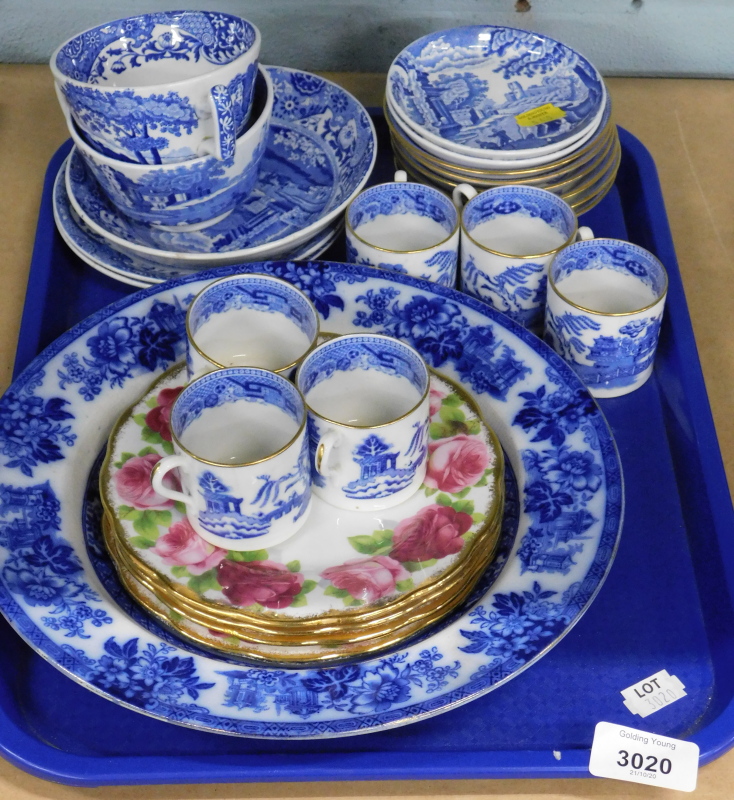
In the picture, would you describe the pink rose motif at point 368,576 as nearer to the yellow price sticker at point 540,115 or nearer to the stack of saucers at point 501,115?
the stack of saucers at point 501,115

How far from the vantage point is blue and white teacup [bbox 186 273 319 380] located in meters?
0.80

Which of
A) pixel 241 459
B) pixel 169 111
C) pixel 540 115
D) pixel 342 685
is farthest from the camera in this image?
pixel 540 115

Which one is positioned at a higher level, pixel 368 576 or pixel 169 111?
pixel 169 111

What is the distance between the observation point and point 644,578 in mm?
772

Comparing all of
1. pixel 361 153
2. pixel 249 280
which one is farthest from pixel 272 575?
pixel 361 153

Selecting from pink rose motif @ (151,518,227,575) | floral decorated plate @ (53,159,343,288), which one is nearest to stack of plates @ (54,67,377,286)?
floral decorated plate @ (53,159,343,288)

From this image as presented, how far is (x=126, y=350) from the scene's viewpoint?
2.76 feet

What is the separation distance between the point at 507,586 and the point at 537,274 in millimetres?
329

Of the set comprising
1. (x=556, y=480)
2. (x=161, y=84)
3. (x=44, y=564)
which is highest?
(x=161, y=84)

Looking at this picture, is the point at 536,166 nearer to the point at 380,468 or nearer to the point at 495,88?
the point at 495,88

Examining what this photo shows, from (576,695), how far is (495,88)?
2.34 ft

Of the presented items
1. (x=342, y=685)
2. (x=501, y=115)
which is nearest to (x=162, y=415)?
(x=342, y=685)

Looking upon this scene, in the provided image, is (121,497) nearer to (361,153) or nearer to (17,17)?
(361,153)

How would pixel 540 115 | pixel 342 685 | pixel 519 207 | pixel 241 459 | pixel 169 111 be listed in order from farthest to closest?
pixel 540 115, pixel 519 207, pixel 169 111, pixel 241 459, pixel 342 685
